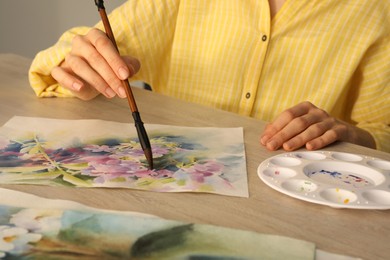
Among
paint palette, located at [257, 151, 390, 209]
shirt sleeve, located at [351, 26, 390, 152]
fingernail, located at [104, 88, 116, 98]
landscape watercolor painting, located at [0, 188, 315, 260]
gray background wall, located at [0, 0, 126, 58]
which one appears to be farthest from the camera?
gray background wall, located at [0, 0, 126, 58]

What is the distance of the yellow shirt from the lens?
1195 mm

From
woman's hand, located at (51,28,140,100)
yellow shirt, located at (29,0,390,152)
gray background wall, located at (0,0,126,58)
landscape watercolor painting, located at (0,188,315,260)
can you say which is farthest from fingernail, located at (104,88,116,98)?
gray background wall, located at (0,0,126,58)

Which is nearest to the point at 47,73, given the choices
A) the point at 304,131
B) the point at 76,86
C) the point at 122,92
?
the point at 76,86

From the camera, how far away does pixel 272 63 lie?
123 cm

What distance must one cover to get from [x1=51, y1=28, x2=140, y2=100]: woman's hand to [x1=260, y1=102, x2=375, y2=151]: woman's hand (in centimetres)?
21

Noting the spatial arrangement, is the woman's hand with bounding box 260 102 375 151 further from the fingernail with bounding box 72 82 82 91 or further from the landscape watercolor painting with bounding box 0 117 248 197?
the fingernail with bounding box 72 82 82 91

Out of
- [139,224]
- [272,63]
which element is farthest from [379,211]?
[272,63]

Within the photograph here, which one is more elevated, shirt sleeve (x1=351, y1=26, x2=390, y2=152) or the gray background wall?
the gray background wall

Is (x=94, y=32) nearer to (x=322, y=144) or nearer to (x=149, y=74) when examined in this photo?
(x=149, y=74)

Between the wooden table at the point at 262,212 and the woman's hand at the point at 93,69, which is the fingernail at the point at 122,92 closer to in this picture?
the woman's hand at the point at 93,69

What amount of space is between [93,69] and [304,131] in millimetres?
333

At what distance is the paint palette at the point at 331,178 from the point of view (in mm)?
701

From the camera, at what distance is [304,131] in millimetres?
881

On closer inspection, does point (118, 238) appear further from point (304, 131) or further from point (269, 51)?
point (269, 51)
